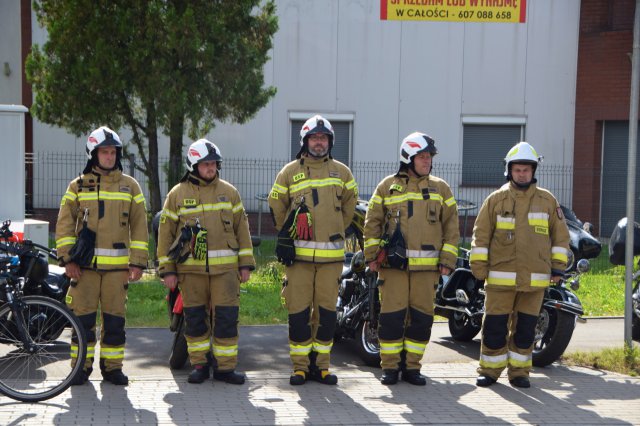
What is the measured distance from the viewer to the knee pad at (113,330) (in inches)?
290

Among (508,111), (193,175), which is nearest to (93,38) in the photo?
(193,175)

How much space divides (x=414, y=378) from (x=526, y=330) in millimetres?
1024

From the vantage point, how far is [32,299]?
22.6ft

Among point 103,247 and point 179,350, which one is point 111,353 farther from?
point 103,247

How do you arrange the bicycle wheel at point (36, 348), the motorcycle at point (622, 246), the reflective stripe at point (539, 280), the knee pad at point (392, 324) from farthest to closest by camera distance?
the motorcycle at point (622, 246) < the knee pad at point (392, 324) < the reflective stripe at point (539, 280) < the bicycle wheel at point (36, 348)

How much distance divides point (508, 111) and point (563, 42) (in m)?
2.07

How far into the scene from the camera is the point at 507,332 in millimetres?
7805

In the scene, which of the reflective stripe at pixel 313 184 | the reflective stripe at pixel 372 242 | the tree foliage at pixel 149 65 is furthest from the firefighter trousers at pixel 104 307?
the tree foliage at pixel 149 65

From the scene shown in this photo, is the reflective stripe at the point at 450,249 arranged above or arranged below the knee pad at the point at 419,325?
above

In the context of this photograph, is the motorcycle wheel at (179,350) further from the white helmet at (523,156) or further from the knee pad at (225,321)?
the white helmet at (523,156)

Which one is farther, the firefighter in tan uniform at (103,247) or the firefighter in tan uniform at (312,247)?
the firefighter in tan uniform at (312,247)

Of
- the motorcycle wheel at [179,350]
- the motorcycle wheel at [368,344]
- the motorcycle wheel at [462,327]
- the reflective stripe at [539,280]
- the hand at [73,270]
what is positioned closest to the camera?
the hand at [73,270]

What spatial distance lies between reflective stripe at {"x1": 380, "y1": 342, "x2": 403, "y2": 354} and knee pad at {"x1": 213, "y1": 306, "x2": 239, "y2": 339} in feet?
4.15

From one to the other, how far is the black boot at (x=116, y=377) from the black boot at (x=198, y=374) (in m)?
0.51
